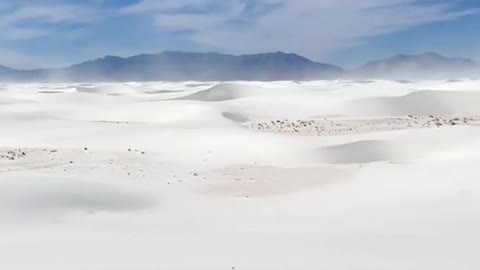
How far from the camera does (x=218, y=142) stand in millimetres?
13750

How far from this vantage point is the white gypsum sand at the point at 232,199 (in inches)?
202

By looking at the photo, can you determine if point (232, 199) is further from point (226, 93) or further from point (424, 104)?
point (226, 93)

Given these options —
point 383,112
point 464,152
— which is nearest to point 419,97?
point 383,112

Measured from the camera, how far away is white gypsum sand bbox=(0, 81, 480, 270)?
513 centimetres

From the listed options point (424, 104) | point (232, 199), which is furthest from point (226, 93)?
point (232, 199)

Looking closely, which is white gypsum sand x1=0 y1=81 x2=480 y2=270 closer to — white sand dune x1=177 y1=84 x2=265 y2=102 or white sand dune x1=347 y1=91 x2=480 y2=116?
white sand dune x1=347 y1=91 x2=480 y2=116

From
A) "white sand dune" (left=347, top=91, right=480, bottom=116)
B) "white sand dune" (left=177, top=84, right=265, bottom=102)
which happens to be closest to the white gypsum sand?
"white sand dune" (left=347, top=91, right=480, bottom=116)

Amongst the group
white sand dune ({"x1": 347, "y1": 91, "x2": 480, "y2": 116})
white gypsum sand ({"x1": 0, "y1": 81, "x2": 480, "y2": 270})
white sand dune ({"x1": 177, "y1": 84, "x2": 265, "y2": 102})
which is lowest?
white gypsum sand ({"x1": 0, "y1": 81, "x2": 480, "y2": 270})

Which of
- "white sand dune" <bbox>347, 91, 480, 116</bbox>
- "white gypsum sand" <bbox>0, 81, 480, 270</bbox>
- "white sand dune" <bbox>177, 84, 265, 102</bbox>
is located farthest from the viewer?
"white sand dune" <bbox>177, 84, 265, 102</bbox>

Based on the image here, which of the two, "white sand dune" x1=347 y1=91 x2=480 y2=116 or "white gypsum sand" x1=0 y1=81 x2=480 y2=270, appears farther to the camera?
"white sand dune" x1=347 y1=91 x2=480 y2=116

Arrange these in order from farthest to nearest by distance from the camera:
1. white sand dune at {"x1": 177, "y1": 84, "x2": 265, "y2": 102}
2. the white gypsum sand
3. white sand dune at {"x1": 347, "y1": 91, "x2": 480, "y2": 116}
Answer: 1. white sand dune at {"x1": 177, "y1": 84, "x2": 265, "y2": 102}
2. white sand dune at {"x1": 347, "y1": 91, "x2": 480, "y2": 116}
3. the white gypsum sand

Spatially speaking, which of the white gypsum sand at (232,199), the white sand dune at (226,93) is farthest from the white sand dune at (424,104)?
the white gypsum sand at (232,199)

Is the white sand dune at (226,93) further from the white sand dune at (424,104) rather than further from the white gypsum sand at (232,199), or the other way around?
the white gypsum sand at (232,199)

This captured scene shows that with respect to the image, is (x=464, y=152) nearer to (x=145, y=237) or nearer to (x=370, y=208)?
(x=370, y=208)
